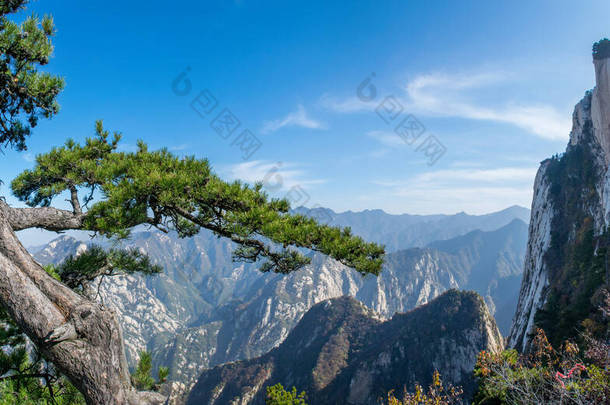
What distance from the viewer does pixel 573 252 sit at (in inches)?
2419

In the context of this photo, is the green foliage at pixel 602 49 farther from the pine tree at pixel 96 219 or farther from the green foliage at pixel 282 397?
the green foliage at pixel 282 397

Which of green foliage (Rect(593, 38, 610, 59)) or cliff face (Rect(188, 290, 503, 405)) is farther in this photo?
cliff face (Rect(188, 290, 503, 405))


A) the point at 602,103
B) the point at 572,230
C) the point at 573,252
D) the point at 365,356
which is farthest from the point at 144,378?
the point at 365,356

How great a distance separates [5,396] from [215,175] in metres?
4.12

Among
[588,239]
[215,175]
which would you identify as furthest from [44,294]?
[588,239]

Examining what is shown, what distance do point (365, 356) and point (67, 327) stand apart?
131497mm

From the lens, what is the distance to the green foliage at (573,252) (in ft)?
148

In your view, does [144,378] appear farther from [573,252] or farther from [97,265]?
[573,252]

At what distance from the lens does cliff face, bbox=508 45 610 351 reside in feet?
163

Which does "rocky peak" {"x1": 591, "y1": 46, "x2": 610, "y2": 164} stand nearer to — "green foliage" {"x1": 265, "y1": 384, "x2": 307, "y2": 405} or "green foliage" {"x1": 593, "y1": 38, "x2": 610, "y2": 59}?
"green foliage" {"x1": 593, "y1": 38, "x2": 610, "y2": 59}

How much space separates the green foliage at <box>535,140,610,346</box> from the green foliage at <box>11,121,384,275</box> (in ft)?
158

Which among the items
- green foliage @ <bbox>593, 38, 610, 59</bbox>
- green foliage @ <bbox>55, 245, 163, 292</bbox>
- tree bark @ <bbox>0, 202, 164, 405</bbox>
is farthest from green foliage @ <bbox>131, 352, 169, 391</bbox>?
green foliage @ <bbox>593, 38, 610, 59</bbox>

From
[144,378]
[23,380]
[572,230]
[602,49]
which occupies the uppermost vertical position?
[23,380]

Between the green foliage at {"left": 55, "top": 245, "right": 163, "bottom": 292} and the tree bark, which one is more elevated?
the green foliage at {"left": 55, "top": 245, "right": 163, "bottom": 292}
